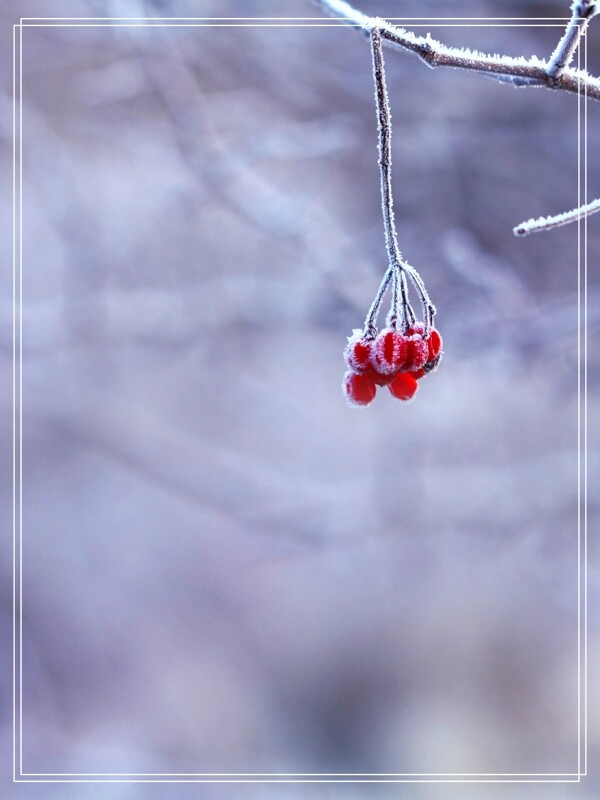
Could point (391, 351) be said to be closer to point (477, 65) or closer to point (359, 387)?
point (359, 387)

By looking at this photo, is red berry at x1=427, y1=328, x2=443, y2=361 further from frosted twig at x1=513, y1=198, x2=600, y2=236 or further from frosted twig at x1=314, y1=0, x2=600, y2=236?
frosted twig at x1=513, y1=198, x2=600, y2=236

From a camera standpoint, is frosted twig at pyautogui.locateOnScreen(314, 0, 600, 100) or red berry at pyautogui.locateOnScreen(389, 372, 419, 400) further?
red berry at pyautogui.locateOnScreen(389, 372, 419, 400)

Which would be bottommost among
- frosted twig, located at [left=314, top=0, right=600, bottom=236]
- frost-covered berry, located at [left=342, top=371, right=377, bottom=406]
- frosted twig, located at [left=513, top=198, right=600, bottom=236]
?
frost-covered berry, located at [left=342, top=371, right=377, bottom=406]

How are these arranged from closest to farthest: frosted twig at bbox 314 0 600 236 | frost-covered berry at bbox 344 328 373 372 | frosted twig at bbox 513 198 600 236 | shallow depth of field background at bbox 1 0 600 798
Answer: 1. frosted twig at bbox 314 0 600 236
2. frosted twig at bbox 513 198 600 236
3. frost-covered berry at bbox 344 328 373 372
4. shallow depth of field background at bbox 1 0 600 798

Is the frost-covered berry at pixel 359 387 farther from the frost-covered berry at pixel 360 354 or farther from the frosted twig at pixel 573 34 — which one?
the frosted twig at pixel 573 34

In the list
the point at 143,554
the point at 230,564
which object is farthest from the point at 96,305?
the point at 230,564

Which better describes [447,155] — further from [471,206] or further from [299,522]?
[299,522]

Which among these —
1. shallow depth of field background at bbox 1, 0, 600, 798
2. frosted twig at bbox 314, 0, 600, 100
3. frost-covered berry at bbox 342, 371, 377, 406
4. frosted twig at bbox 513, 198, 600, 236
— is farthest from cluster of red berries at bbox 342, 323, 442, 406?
shallow depth of field background at bbox 1, 0, 600, 798
